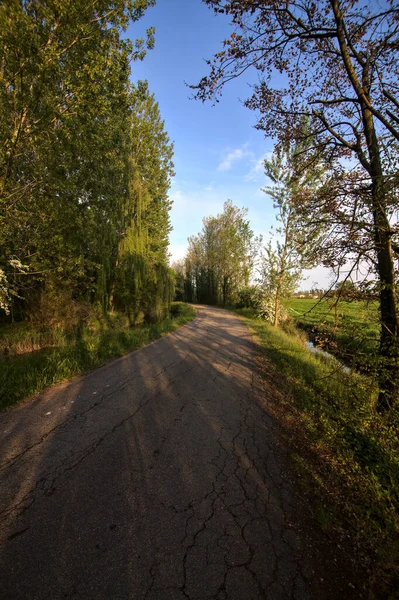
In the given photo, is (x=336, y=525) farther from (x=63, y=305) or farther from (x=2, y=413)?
(x=63, y=305)

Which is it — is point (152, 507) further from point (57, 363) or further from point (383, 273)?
point (57, 363)

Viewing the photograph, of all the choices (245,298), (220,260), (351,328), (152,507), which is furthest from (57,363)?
(220,260)

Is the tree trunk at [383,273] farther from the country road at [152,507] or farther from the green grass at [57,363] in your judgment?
the green grass at [57,363]

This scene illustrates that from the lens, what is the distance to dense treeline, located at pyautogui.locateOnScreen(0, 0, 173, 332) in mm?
6145

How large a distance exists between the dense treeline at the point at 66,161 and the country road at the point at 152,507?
15.1 feet

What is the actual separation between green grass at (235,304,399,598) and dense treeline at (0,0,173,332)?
23.9 ft

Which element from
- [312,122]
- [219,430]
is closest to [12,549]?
[219,430]

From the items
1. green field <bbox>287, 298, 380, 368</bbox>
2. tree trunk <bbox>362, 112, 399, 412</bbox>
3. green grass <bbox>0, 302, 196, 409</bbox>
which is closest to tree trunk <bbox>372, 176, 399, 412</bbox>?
tree trunk <bbox>362, 112, 399, 412</bbox>

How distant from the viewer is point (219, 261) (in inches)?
1300

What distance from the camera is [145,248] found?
45.0ft

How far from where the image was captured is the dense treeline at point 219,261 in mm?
28969

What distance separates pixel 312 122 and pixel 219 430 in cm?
631

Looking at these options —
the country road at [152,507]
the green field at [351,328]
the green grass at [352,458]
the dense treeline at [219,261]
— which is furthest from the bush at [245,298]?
the country road at [152,507]

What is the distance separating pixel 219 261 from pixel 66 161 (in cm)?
2553
